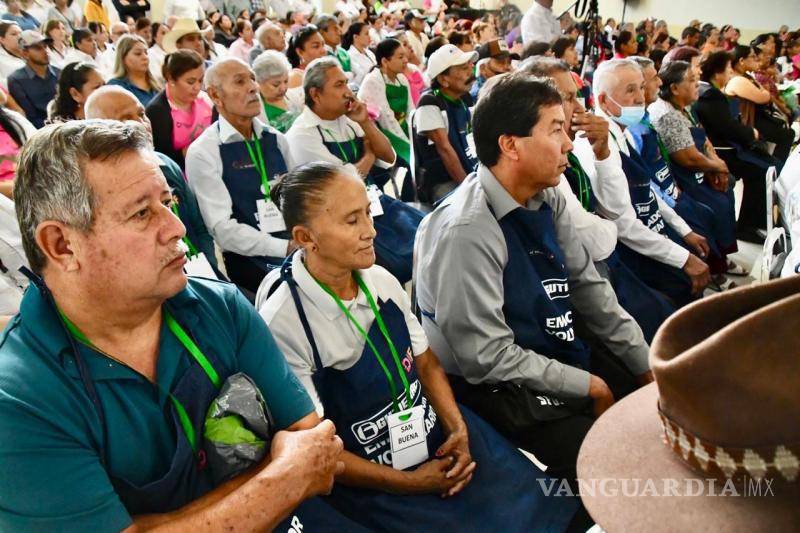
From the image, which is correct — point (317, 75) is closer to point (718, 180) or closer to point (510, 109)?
point (510, 109)

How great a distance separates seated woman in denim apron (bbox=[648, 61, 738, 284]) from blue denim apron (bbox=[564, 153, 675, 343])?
1.32 metres

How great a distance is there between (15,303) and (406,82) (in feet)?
12.0

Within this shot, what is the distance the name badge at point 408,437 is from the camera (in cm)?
150

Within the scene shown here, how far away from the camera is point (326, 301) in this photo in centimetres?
149

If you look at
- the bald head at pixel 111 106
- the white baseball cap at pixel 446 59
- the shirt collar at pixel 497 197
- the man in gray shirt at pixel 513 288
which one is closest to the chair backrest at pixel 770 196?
the man in gray shirt at pixel 513 288

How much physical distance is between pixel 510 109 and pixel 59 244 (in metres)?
1.31

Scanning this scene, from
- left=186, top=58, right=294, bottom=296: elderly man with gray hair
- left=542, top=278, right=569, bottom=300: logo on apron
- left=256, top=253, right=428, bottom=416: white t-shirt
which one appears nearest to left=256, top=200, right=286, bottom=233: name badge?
left=186, top=58, right=294, bottom=296: elderly man with gray hair

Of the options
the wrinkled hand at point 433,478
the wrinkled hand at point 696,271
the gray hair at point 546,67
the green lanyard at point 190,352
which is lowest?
the wrinkled hand at point 696,271

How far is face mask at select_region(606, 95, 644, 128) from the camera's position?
297 cm

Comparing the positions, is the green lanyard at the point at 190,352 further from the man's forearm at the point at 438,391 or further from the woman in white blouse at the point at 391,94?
the woman in white blouse at the point at 391,94

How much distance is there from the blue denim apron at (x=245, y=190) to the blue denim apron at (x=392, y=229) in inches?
18.5

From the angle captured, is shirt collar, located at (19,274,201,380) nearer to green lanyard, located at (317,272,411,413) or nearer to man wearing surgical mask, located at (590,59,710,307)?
green lanyard, located at (317,272,411,413)

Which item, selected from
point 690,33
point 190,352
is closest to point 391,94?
point 190,352

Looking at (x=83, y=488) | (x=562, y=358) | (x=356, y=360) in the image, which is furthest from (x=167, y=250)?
(x=562, y=358)
